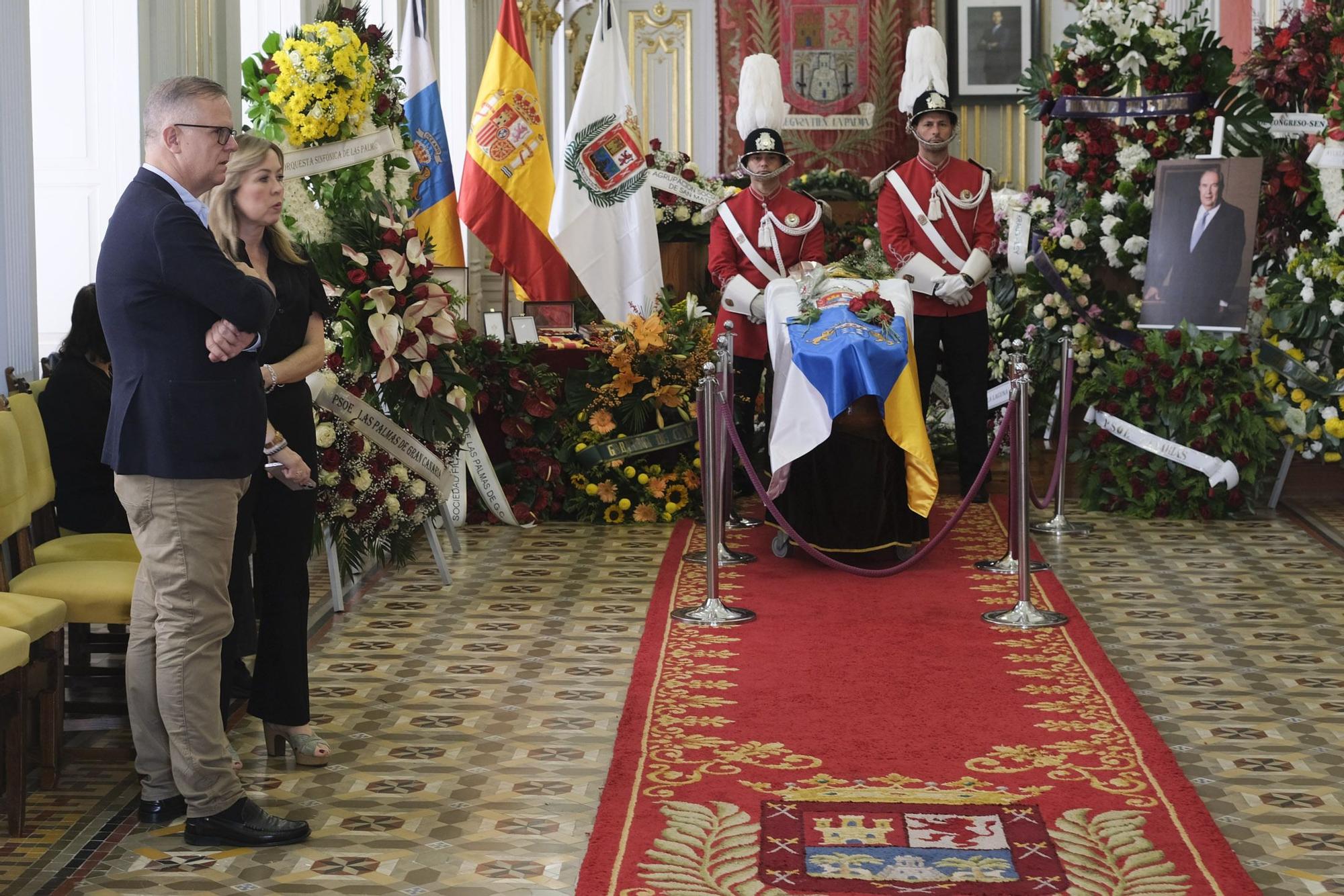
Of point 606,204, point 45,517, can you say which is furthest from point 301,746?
point 606,204

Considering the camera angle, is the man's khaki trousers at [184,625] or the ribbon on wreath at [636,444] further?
the ribbon on wreath at [636,444]

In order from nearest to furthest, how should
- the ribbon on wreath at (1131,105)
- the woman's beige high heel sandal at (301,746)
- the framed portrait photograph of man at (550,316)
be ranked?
the woman's beige high heel sandal at (301,746) < the ribbon on wreath at (1131,105) < the framed portrait photograph of man at (550,316)

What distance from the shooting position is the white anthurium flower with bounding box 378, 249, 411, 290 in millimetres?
6074

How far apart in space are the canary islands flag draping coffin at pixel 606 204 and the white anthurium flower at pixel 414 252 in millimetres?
3160

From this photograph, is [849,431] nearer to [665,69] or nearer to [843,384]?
[843,384]

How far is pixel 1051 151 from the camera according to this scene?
9117 millimetres

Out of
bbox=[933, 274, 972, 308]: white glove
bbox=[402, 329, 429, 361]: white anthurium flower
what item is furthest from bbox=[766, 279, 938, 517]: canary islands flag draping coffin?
bbox=[402, 329, 429, 361]: white anthurium flower

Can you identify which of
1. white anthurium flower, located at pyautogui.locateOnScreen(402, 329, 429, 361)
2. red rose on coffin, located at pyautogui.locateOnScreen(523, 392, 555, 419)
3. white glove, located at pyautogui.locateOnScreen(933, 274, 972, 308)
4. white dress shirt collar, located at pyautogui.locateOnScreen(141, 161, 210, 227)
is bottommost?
red rose on coffin, located at pyautogui.locateOnScreen(523, 392, 555, 419)

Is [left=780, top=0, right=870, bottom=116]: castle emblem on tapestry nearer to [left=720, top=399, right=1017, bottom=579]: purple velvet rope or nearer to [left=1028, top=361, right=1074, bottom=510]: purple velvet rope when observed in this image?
[left=1028, top=361, right=1074, bottom=510]: purple velvet rope

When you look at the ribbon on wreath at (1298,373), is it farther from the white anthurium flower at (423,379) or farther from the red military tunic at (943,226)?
the white anthurium flower at (423,379)

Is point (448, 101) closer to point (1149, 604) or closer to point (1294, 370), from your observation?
point (1294, 370)

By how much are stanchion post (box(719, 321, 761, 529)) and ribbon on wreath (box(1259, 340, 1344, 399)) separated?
109 inches

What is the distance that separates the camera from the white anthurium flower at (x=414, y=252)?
6.14m

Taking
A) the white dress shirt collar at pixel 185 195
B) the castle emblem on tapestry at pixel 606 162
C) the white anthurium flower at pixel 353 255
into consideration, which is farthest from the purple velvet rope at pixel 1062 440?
the white dress shirt collar at pixel 185 195
